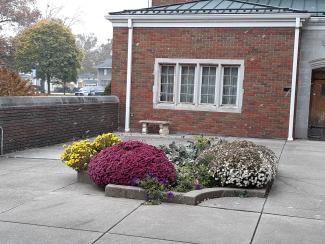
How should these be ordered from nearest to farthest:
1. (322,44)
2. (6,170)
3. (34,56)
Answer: (6,170) < (322,44) < (34,56)

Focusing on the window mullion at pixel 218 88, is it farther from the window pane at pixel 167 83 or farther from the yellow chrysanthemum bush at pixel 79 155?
the yellow chrysanthemum bush at pixel 79 155

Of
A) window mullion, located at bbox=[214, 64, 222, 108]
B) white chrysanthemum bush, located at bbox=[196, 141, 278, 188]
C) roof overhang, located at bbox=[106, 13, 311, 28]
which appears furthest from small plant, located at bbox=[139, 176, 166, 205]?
roof overhang, located at bbox=[106, 13, 311, 28]

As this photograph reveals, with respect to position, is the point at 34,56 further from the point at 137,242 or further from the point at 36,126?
the point at 137,242

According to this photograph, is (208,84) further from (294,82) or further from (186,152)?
(186,152)

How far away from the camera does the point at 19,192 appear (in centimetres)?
723

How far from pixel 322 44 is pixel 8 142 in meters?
10.5

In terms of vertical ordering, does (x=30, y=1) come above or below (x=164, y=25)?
above

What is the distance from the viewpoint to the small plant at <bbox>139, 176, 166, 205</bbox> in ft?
22.3

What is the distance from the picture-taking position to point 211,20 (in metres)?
16.2

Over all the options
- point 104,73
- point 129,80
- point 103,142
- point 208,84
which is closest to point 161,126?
point 129,80

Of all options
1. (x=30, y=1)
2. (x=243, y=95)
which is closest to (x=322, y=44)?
(x=243, y=95)

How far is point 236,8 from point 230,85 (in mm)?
2689

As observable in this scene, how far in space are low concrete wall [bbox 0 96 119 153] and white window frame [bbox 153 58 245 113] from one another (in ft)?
6.07

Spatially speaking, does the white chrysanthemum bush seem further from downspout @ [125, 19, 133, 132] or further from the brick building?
downspout @ [125, 19, 133, 132]
